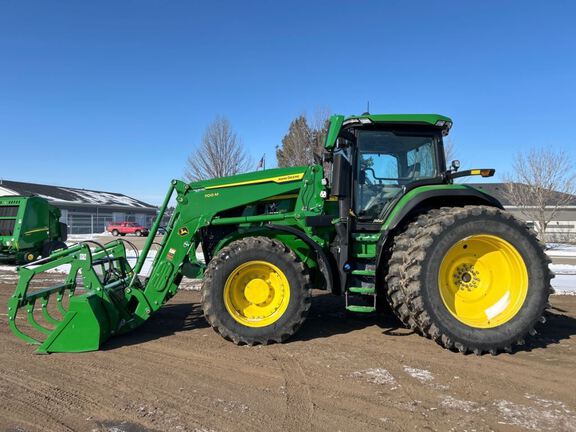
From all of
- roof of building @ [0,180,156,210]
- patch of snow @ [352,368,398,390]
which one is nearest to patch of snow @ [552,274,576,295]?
patch of snow @ [352,368,398,390]

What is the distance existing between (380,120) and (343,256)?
1719 millimetres

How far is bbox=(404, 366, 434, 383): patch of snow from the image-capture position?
12.2 ft

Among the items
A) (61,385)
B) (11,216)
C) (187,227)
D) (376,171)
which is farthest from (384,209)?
(11,216)

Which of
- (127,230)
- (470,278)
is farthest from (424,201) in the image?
(127,230)

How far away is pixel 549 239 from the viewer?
30.1m

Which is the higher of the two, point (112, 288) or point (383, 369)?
point (112, 288)

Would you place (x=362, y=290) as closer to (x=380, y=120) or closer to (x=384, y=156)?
(x=384, y=156)

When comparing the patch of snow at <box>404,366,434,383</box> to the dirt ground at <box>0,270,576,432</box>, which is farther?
the patch of snow at <box>404,366,434,383</box>

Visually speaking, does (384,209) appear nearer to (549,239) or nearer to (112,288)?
(112,288)

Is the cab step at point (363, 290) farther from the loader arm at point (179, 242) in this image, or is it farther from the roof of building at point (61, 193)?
the roof of building at point (61, 193)

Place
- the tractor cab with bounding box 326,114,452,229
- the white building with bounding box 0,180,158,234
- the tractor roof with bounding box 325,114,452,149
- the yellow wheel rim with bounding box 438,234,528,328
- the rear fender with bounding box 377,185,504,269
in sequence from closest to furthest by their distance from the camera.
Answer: the yellow wheel rim with bounding box 438,234,528,328, the rear fender with bounding box 377,185,504,269, the tractor roof with bounding box 325,114,452,149, the tractor cab with bounding box 326,114,452,229, the white building with bounding box 0,180,158,234

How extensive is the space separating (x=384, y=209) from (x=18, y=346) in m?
4.46

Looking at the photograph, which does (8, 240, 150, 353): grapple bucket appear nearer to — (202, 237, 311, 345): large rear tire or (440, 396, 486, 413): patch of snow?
(202, 237, 311, 345): large rear tire

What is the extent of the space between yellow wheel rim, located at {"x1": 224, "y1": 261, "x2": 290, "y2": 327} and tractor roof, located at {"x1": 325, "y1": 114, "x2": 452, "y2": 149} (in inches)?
65.5
